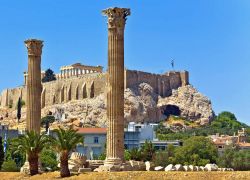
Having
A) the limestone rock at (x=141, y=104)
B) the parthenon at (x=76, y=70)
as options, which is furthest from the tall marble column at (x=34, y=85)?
the parthenon at (x=76, y=70)

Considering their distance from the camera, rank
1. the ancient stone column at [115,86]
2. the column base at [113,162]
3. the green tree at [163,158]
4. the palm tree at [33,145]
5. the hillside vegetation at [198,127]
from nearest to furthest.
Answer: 1. the column base at [113,162]
2. the ancient stone column at [115,86]
3. the palm tree at [33,145]
4. the green tree at [163,158]
5. the hillside vegetation at [198,127]

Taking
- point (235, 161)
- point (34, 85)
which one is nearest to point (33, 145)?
point (34, 85)

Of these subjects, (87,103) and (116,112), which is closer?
(116,112)

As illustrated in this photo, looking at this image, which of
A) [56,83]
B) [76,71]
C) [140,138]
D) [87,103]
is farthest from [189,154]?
[76,71]

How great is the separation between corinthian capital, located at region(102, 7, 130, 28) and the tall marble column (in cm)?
746

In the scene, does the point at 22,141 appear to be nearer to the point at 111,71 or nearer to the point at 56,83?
the point at 111,71

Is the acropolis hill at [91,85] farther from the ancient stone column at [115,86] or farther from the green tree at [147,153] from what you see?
the ancient stone column at [115,86]

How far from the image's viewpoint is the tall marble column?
36.6 m

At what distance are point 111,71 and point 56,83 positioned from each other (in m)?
105

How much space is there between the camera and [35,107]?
3684cm

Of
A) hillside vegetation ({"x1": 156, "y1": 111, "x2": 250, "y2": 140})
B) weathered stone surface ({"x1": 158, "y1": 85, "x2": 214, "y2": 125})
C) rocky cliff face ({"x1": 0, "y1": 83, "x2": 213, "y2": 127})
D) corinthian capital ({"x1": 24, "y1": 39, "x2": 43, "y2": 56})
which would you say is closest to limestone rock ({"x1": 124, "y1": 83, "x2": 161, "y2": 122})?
rocky cliff face ({"x1": 0, "y1": 83, "x2": 213, "y2": 127})

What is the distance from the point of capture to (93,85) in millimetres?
129125

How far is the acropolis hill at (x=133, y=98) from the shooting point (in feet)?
405

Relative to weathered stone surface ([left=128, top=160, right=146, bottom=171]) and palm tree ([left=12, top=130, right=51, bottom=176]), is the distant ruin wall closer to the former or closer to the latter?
palm tree ([left=12, top=130, right=51, bottom=176])
